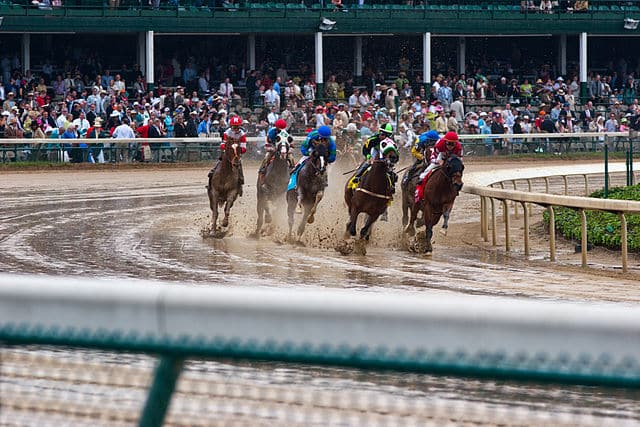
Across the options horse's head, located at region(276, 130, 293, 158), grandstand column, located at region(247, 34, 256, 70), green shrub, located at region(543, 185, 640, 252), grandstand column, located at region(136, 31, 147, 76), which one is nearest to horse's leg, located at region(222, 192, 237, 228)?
horse's head, located at region(276, 130, 293, 158)

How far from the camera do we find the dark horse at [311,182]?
13.3m

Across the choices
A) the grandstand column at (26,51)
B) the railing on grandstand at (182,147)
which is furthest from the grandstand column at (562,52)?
the grandstand column at (26,51)

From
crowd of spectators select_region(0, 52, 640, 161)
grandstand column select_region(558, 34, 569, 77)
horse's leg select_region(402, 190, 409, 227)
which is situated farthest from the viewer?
grandstand column select_region(558, 34, 569, 77)

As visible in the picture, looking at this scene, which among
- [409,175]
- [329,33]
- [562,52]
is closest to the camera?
[409,175]

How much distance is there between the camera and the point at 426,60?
33.8 meters

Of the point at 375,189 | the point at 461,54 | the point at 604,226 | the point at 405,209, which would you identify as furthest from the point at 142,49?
the point at 604,226

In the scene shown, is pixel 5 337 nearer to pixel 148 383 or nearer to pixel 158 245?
pixel 148 383

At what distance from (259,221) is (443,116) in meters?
12.2

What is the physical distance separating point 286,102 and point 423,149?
14.7m

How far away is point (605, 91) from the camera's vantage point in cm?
3478

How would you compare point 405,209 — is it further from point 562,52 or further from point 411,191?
point 562,52

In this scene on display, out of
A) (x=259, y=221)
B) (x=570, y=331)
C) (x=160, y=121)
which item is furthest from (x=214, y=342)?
(x=160, y=121)

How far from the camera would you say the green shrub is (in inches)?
497

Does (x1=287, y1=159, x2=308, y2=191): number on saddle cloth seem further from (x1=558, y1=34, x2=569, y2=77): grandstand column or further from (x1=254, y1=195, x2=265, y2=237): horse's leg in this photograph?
(x1=558, y1=34, x2=569, y2=77): grandstand column
